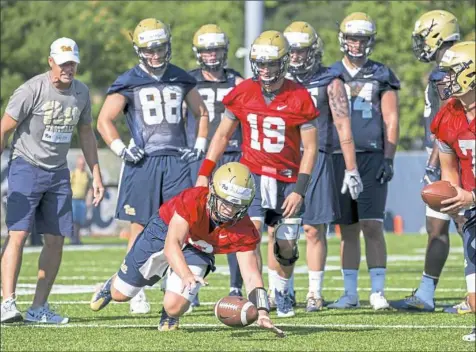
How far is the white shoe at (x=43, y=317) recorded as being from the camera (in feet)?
26.6

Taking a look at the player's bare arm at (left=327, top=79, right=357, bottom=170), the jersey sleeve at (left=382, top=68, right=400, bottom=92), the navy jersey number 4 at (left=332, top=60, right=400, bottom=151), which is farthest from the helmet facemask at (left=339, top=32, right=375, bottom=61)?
the player's bare arm at (left=327, top=79, right=357, bottom=170)

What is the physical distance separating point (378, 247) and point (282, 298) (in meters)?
1.15

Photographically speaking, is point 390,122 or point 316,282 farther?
point 390,122

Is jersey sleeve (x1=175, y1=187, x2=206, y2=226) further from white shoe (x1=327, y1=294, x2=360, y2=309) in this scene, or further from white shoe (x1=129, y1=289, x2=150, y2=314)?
white shoe (x1=327, y1=294, x2=360, y2=309)

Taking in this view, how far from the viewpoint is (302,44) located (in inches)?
354

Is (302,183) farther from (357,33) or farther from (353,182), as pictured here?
(357,33)

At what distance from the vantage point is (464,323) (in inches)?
310

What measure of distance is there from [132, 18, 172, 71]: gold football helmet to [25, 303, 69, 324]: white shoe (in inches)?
76.1

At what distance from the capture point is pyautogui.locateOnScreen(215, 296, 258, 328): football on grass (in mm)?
6723

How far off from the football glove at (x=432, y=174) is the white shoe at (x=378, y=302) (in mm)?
889

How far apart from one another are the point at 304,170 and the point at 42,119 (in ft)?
5.94

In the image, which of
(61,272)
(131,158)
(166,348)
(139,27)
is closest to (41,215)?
(131,158)

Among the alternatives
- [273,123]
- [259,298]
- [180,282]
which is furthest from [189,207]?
[273,123]

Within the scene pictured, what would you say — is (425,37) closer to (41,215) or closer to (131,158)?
(131,158)
